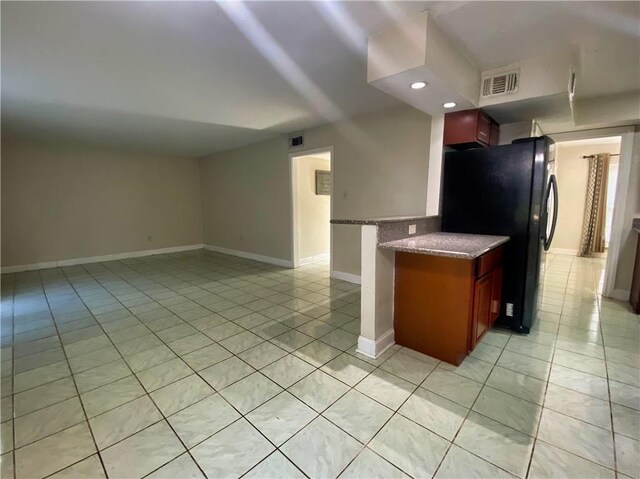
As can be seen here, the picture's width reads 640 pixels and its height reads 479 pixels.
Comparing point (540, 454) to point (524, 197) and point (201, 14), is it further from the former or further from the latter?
point (201, 14)

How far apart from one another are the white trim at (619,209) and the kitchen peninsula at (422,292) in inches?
87.8

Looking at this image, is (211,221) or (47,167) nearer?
(47,167)

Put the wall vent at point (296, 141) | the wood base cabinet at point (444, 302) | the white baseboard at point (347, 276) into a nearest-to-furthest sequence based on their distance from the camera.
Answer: the wood base cabinet at point (444, 302) → the white baseboard at point (347, 276) → the wall vent at point (296, 141)

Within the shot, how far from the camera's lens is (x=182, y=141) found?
5242 mm

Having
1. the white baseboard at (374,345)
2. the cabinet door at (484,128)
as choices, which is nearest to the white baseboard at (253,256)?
the white baseboard at (374,345)

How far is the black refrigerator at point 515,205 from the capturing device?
8.04 ft

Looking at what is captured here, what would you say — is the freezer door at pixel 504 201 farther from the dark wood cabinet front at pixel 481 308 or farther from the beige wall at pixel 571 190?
the beige wall at pixel 571 190

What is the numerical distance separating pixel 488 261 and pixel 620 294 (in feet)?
8.83

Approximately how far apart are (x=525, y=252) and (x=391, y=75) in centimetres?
189

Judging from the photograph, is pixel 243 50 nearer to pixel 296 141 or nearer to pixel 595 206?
pixel 296 141

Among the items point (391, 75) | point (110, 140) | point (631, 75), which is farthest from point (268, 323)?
point (110, 140)

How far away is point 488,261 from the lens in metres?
2.25

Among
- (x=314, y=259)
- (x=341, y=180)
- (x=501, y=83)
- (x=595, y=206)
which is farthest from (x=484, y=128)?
(x=595, y=206)

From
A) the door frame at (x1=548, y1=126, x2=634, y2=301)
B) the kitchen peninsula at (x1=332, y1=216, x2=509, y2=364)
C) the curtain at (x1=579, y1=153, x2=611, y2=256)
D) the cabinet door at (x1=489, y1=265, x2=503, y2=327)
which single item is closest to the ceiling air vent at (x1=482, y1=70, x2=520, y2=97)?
the kitchen peninsula at (x1=332, y1=216, x2=509, y2=364)
